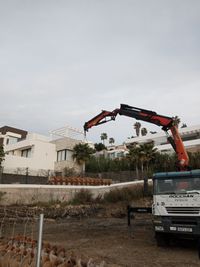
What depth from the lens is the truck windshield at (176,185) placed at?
10523 mm

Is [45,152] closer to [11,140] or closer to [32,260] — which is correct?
[11,140]

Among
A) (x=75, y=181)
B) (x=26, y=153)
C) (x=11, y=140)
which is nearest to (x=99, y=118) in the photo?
(x=75, y=181)

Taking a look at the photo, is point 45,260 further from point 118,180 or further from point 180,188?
point 118,180

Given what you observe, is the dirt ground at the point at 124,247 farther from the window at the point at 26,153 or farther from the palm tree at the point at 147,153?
the window at the point at 26,153

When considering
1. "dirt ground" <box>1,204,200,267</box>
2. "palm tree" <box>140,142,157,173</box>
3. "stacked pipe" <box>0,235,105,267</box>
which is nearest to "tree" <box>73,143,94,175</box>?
"palm tree" <box>140,142,157,173</box>

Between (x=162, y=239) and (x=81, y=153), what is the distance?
3191cm

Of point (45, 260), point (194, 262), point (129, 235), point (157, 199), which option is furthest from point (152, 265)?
point (129, 235)

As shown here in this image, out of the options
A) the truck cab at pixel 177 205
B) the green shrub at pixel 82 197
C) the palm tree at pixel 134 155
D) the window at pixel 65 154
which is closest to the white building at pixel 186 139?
the palm tree at pixel 134 155

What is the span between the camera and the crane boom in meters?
13.1

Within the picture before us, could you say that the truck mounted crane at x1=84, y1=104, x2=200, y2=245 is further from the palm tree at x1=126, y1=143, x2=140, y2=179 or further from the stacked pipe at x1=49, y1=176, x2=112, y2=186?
the palm tree at x1=126, y1=143, x2=140, y2=179

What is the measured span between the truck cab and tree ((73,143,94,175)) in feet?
103

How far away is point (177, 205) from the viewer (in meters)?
10.5

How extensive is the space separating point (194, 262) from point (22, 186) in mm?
20896

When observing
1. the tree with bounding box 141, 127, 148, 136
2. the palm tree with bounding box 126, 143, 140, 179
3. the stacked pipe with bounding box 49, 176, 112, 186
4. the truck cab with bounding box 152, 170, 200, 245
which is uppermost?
the tree with bounding box 141, 127, 148, 136
